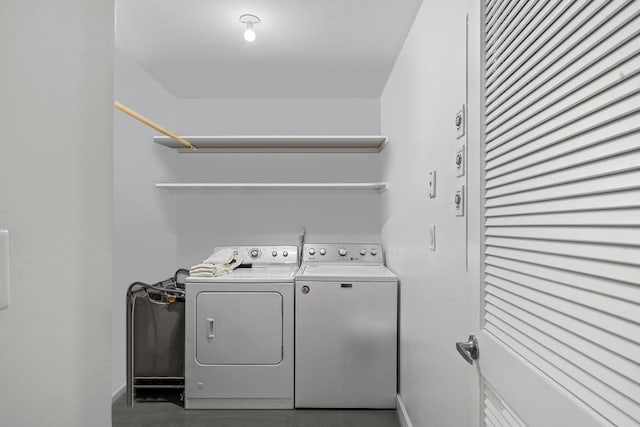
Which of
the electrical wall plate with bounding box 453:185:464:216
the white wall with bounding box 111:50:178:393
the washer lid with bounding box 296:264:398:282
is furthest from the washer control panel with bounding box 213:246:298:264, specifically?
the electrical wall plate with bounding box 453:185:464:216

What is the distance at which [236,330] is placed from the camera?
96.8 inches

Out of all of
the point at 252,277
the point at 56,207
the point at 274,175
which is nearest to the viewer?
the point at 56,207

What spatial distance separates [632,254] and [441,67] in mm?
1255

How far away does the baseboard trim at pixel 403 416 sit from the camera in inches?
83.3

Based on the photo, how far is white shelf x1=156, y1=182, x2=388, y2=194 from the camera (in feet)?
9.86

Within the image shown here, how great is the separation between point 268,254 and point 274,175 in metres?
0.73

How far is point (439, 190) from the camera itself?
157 centimetres

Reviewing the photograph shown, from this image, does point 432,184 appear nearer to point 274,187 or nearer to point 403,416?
point 403,416

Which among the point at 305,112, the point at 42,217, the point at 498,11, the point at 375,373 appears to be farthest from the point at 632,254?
the point at 305,112

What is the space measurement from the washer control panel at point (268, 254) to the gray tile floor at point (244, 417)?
1.16 metres

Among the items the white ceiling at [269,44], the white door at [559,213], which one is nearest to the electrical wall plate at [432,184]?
the white door at [559,213]

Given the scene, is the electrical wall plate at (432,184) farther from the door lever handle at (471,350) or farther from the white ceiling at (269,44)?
the white ceiling at (269,44)

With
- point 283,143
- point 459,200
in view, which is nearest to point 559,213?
point 459,200

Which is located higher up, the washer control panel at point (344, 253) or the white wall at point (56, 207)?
the white wall at point (56, 207)
